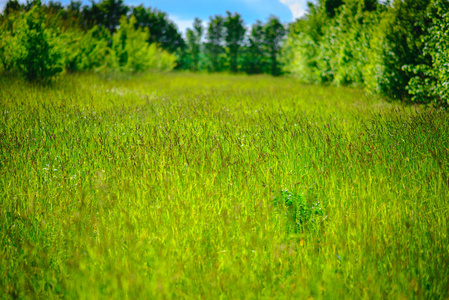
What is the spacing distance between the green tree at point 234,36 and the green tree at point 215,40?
161 cm

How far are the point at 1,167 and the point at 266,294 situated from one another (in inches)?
137

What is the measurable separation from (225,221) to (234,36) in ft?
158

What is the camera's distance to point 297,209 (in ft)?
8.57

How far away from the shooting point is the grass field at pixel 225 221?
1.85 meters

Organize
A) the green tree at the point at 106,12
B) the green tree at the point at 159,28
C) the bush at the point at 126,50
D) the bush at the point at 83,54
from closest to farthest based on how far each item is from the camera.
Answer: the bush at the point at 83,54 → the bush at the point at 126,50 → the green tree at the point at 106,12 → the green tree at the point at 159,28

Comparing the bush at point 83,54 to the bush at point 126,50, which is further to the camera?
the bush at point 126,50

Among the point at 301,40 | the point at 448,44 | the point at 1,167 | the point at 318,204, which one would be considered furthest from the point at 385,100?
the point at 301,40

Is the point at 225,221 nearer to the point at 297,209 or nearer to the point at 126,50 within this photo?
the point at 297,209

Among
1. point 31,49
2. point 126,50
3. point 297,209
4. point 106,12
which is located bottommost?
point 297,209

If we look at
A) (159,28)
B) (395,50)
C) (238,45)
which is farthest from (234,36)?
(395,50)

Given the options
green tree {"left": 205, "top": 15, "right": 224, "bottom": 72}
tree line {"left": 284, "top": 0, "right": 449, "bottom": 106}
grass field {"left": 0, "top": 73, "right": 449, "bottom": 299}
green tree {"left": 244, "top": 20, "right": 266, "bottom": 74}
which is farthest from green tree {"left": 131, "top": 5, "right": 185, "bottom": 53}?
grass field {"left": 0, "top": 73, "right": 449, "bottom": 299}

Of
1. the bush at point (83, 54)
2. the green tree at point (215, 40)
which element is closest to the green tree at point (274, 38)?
the green tree at point (215, 40)

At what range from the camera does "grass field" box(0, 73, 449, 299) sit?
6.06ft

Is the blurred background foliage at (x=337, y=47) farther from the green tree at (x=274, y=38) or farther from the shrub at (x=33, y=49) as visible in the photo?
the green tree at (x=274, y=38)
